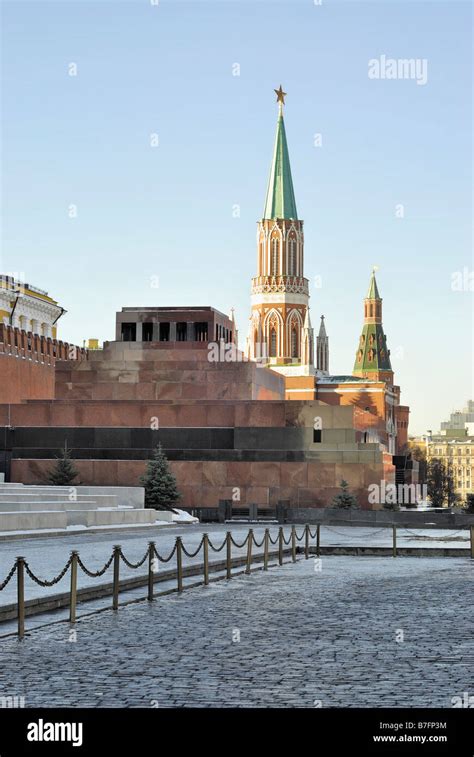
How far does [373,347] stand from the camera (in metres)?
155

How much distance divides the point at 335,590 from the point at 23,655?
7.51 m

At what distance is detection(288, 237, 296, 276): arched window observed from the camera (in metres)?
129

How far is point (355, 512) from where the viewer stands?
39500mm

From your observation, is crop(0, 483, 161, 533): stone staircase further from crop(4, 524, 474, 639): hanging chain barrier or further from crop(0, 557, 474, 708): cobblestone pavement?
crop(0, 557, 474, 708): cobblestone pavement

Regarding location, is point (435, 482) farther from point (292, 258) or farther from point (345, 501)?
point (345, 501)

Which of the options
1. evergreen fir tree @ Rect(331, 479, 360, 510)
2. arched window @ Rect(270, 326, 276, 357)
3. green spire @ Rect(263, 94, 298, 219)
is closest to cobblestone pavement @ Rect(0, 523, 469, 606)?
evergreen fir tree @ Rect(331, 479, 360, 510)

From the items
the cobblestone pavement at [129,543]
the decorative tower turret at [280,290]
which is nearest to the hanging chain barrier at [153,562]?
the cobblestone pavement at [129,543]

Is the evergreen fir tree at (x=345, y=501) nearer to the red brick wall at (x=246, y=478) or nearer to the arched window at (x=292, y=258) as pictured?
the red brick wall at (x=246, y=478)

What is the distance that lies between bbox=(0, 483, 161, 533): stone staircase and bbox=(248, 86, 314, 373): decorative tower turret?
295 ft

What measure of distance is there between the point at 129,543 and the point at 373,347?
132058 mm

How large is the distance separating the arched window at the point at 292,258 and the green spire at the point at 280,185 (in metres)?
2.80

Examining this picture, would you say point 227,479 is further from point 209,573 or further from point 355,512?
point 209,573
